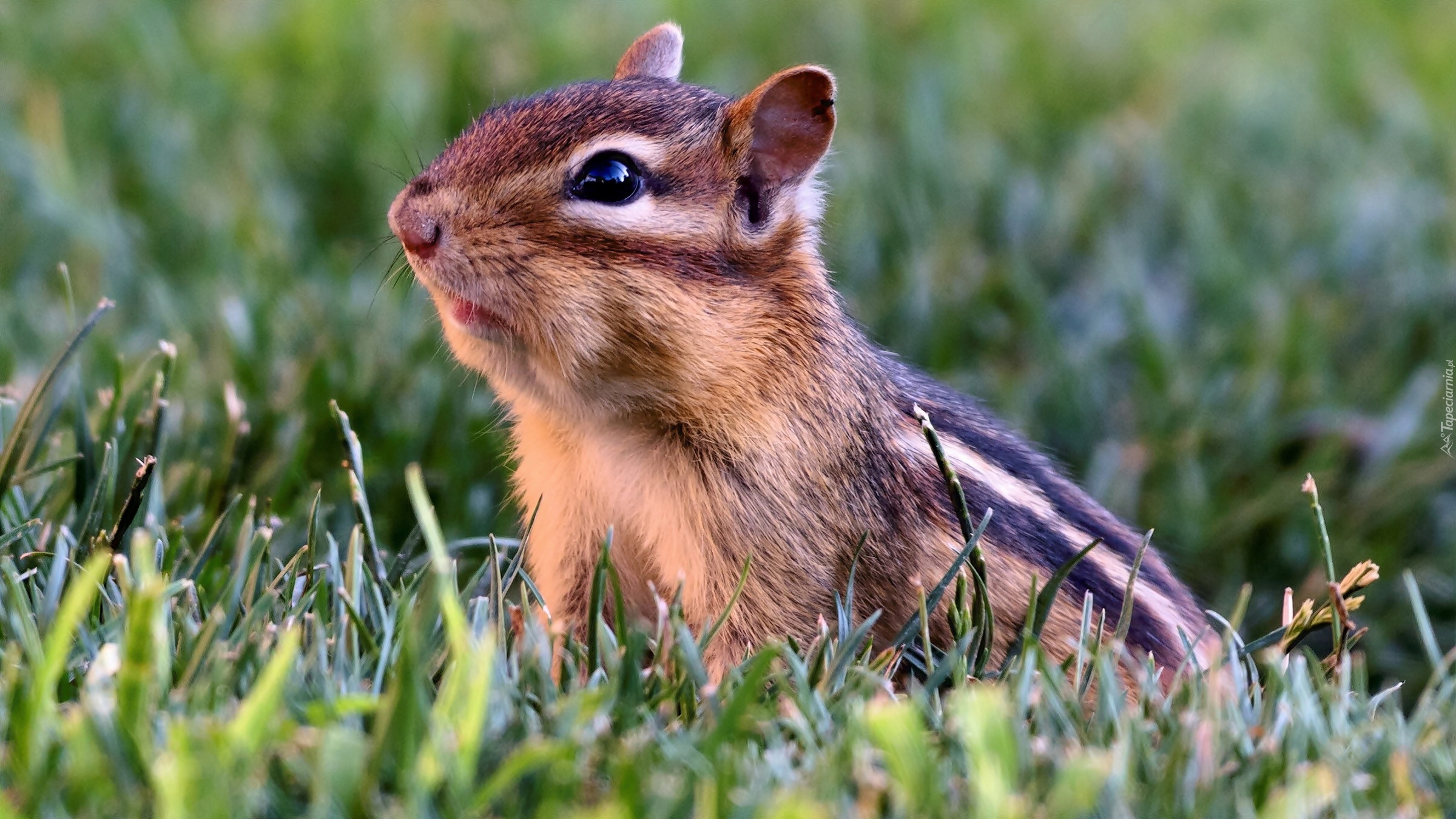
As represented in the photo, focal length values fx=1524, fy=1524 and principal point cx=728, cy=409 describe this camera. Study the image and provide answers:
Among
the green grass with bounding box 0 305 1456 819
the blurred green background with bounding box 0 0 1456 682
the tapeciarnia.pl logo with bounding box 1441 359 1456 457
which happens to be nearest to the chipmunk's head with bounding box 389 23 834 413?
the green grass with bounding box 0 305 1456 819

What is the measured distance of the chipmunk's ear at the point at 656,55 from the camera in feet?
12.1

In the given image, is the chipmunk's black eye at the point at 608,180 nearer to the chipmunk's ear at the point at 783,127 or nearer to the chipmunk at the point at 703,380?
the chipmunk at the point at 703,380

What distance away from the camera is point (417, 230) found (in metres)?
2.73

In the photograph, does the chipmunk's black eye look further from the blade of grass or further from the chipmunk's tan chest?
the blade of grass

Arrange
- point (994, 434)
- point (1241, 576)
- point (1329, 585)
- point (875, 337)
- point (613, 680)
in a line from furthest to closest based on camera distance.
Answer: point (875, 337) < point (1241, 576) < point (994, 434) < point (1329, 585) < point (613, 680)

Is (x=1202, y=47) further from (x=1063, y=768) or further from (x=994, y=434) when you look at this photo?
(x=1063, y=768)

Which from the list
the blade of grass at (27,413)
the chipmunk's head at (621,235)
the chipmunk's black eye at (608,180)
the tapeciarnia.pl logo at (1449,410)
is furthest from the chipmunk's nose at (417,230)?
the tapeciarnia.pl logo at (1449,410)

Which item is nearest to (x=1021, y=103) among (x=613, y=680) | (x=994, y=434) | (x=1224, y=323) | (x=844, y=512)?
(x=1224, y=323)

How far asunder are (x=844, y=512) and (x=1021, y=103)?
12.4ft

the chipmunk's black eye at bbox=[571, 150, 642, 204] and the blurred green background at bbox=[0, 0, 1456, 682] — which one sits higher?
the chipmunk's black eye at bbox=[571, 150, 642, 204]

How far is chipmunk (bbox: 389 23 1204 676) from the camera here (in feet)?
9.04

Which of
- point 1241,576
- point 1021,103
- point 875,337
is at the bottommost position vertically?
point 1241,576

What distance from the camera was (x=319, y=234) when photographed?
17.9ft

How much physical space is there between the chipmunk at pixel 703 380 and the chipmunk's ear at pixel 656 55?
555 mm
